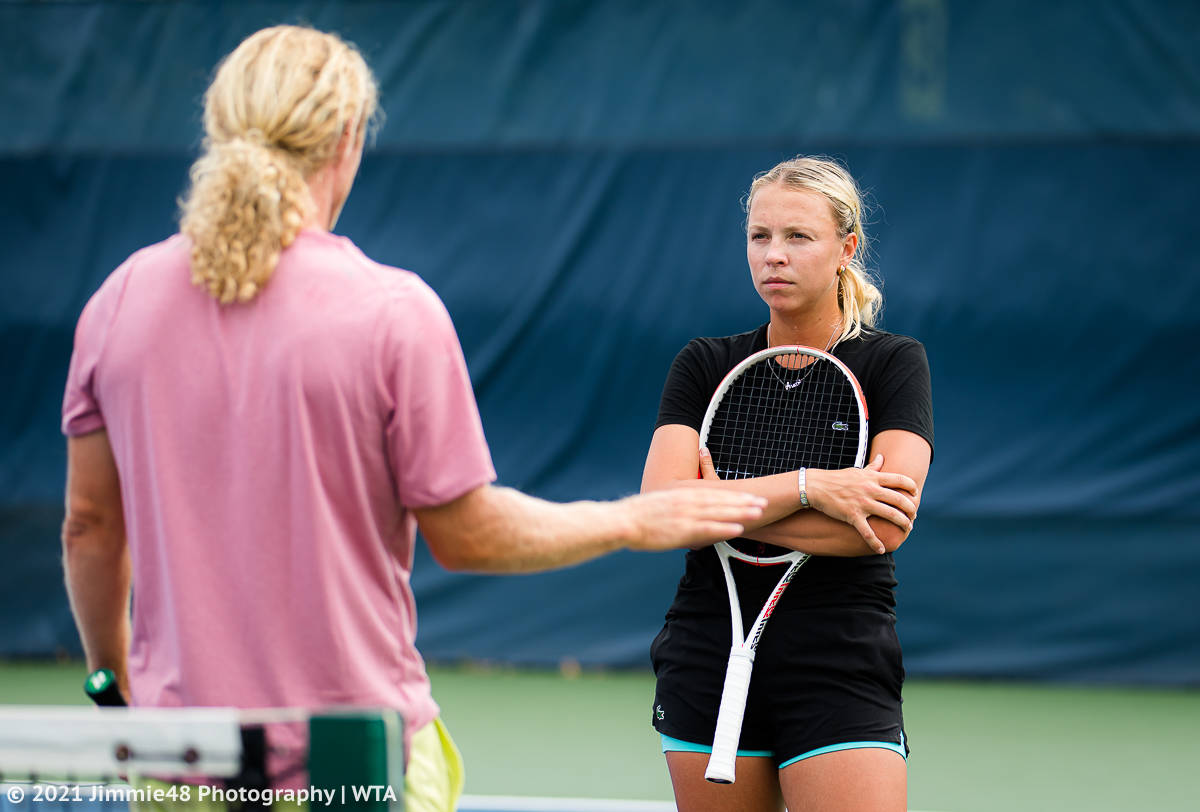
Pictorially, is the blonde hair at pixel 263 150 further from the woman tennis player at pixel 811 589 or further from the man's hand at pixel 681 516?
the woman tennis player at pixel 811 589

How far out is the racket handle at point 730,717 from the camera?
6.84 ft

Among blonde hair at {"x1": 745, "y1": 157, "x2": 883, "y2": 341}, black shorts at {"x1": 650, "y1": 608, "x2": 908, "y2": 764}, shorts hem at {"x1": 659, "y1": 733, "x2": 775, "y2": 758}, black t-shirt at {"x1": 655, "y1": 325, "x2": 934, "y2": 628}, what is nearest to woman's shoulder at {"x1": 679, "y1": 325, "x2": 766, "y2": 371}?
black t-shirt at {"x1": 655, "y1": 325, "x2": 934, "y2": 628}

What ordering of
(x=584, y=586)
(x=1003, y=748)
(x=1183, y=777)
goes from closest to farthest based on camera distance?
(x=1183, y=777) < (x=1003, y=748) < (x=584, y=586)

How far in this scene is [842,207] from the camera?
244cm

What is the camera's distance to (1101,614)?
18.5 feet

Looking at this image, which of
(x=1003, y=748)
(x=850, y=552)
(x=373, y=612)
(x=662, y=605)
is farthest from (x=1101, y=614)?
(x=373, y=612)

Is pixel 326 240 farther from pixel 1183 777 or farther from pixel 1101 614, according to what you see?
pixel 1101 614

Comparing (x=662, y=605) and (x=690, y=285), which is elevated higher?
(x=690, y=285)

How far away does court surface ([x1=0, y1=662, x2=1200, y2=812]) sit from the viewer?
414cm

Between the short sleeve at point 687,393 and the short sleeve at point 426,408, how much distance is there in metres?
0.98

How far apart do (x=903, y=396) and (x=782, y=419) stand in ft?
0.73

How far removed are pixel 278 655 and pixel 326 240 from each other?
0.47 m

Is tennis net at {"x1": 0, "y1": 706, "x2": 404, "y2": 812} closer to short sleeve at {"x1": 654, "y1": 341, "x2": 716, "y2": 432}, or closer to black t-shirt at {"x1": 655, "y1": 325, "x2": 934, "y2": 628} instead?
black t-shirt at {"x1": 655, "y1": 325, "x2": 934, "y2": 628}

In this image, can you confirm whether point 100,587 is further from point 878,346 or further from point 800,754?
point 878,346
